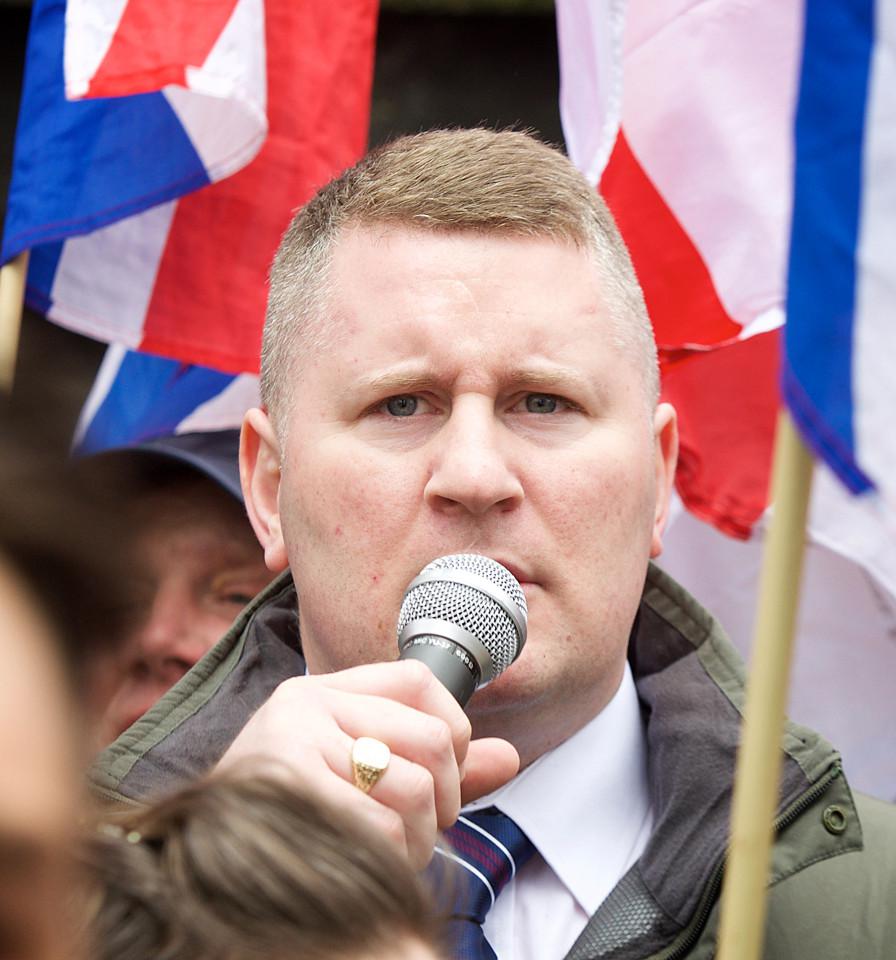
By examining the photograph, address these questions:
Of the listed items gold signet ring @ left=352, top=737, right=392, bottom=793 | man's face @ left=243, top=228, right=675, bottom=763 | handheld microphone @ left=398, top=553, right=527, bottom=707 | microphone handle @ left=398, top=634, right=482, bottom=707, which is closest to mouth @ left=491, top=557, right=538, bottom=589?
man's face @ left=243, top=228, right=675, bottom=763

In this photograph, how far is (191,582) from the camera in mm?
3594

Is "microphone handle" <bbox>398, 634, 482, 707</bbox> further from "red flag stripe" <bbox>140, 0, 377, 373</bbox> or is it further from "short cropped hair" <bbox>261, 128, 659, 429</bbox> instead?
"red flag stripe" <bbox>140, 0, 377, 373</bbox>

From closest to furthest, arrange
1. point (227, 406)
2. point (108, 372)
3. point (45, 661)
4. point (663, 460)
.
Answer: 1. point (45, 661)
2. point (663, 460)
3. point (227, 406)
4. point (108, 372)

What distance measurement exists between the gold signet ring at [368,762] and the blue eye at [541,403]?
850 millimetres

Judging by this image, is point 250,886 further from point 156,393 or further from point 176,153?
point 156,393

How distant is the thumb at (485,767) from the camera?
202cm

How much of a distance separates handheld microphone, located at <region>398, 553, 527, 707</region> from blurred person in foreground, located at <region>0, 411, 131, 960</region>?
0.95m

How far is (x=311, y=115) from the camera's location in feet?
12.8

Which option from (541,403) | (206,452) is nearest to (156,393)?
(206,452)

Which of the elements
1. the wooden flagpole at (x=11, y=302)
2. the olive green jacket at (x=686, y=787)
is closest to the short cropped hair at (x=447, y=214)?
the olive green jacket at (x=686, y=787)

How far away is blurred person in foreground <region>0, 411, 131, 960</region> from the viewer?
2.77 ft

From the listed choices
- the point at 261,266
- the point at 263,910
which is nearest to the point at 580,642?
the point at 263,910

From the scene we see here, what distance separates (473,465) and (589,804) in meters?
0.55

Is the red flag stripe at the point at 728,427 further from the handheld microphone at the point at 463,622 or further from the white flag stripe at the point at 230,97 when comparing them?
the handheld microphone at the point at 463,622
